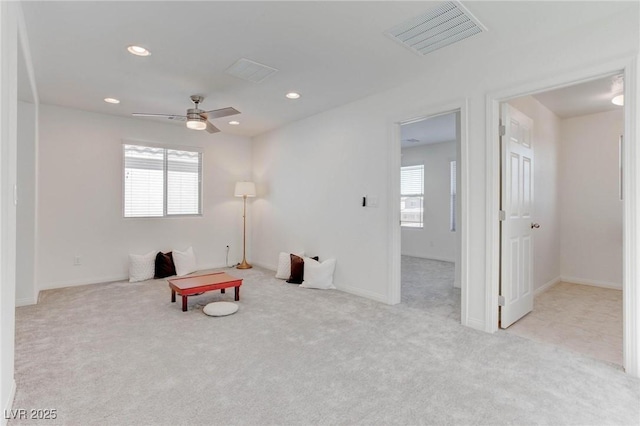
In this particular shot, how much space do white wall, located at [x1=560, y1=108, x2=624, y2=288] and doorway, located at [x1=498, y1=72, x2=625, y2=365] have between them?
0.04 feet

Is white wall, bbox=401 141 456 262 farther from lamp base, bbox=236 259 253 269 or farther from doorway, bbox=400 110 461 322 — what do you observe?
lamp base, bbox=236 259 253 269

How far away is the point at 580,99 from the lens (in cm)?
415

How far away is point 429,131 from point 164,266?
5.19m

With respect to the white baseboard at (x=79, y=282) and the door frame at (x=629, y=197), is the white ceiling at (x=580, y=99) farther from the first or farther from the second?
the white baseboard at (x=79, y=282)

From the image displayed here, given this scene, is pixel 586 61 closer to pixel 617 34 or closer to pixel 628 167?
pixel 617 34

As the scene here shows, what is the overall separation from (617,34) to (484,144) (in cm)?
111

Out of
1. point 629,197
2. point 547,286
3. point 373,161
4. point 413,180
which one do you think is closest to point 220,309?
point 373,161

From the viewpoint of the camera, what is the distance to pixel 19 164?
3824 millimetres

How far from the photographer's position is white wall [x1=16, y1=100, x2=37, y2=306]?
383 centimetres

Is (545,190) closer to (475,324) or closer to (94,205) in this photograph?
(475,324)

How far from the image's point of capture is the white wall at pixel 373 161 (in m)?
2.62

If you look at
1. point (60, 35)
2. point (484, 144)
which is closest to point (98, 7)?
point (60, 35)

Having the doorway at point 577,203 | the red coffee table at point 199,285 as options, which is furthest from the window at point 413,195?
the red coffee table at point 199,285

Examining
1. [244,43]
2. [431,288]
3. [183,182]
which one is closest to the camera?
[244,43]
